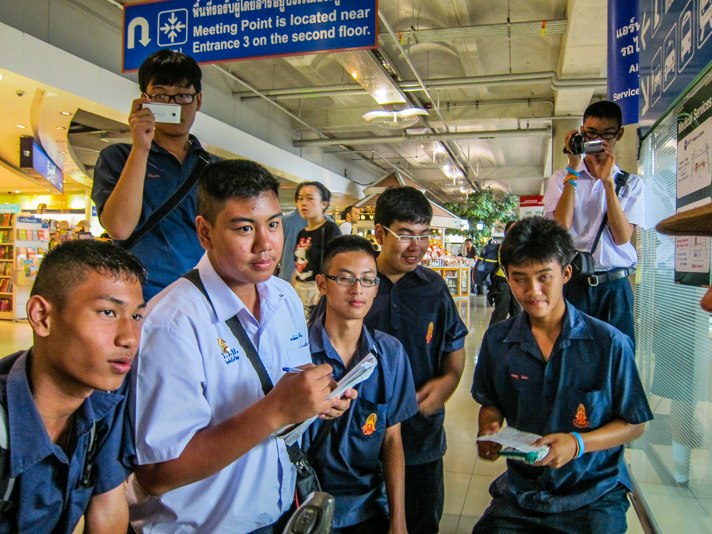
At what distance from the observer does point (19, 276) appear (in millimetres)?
10766

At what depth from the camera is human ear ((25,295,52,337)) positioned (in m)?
1.12

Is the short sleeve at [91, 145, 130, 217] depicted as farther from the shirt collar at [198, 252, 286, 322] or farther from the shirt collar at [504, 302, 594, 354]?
the shirt collar at [504, 302, 594, 354]

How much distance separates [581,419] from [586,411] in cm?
3

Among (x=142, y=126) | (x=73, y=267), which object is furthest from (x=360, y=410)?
(x=142, y=126)

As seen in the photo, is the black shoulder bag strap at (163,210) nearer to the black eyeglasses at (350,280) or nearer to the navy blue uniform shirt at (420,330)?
the black eyeglasses at (350,280)

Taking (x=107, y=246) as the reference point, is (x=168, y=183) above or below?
above

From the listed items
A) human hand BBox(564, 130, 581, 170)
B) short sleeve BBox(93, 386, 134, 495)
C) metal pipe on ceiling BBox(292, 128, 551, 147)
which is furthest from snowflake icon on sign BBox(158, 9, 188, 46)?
metal pipe on ceiling BBox(292, 128, 551, 147)

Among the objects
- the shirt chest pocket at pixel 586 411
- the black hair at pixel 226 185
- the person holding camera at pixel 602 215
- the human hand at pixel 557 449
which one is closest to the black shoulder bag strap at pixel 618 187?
the person holding camera at pixel 602 215

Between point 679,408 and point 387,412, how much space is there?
4.73 feet

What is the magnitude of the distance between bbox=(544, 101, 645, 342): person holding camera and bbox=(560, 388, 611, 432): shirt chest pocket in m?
0.90

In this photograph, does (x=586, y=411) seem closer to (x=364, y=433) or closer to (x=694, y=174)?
(x=364, y=433)

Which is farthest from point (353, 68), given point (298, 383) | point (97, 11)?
point (298, 383)

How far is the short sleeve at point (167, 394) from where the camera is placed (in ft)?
3.81

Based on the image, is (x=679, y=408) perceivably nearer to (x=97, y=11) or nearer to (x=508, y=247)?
(x=508, y=247)
